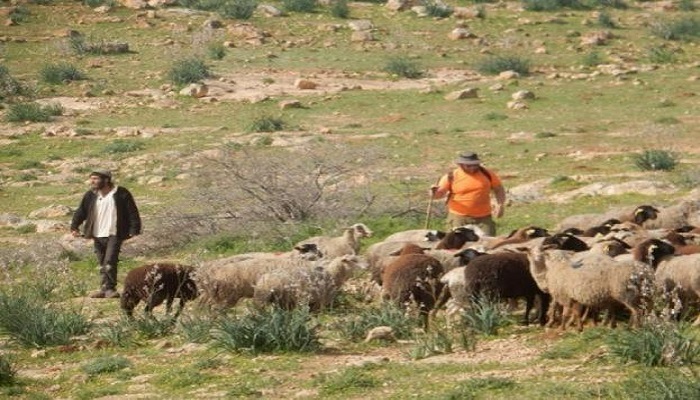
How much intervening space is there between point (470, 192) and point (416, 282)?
394cm

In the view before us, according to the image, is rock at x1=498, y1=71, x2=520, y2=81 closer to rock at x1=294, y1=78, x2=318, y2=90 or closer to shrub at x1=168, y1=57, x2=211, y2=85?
rock at x1=294, y1=78, x2=318, y2=90

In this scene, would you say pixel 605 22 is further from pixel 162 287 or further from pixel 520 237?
pixel 162 287

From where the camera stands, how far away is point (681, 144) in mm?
27625

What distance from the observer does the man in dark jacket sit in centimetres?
1555

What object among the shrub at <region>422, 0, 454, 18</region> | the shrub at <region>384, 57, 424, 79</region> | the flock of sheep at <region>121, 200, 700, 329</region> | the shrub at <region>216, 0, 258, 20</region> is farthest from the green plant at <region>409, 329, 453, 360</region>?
the shrub at <region>422, 0, 454, 18</region>

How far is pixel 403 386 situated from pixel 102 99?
1047 inches

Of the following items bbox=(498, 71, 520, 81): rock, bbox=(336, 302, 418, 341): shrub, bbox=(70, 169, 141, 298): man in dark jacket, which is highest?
bbox=(336, 302, 418, 341): shrub

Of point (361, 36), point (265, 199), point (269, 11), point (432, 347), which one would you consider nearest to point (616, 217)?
point (265, 199)

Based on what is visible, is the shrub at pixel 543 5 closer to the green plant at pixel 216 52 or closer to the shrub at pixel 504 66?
the shrub at pixel 504 66

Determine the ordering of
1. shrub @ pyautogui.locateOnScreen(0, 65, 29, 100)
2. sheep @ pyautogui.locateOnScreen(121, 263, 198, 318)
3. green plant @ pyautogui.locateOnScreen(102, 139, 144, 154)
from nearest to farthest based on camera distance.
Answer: sheep @ pyautogui.locateOnScreen(121, 263, 198, 318) → green plant @ pyautogui.locateOnScreen(102, 139, 144, 154) → shrub @ pyautogui.locateOnScreen(0, 65, 29, 100)

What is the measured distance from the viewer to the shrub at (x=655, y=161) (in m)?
24.1

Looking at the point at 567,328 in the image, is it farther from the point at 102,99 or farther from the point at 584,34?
the point at 584,34

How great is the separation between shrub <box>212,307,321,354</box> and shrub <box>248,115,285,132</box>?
19413mm

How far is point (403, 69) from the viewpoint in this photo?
3678 centimetres
